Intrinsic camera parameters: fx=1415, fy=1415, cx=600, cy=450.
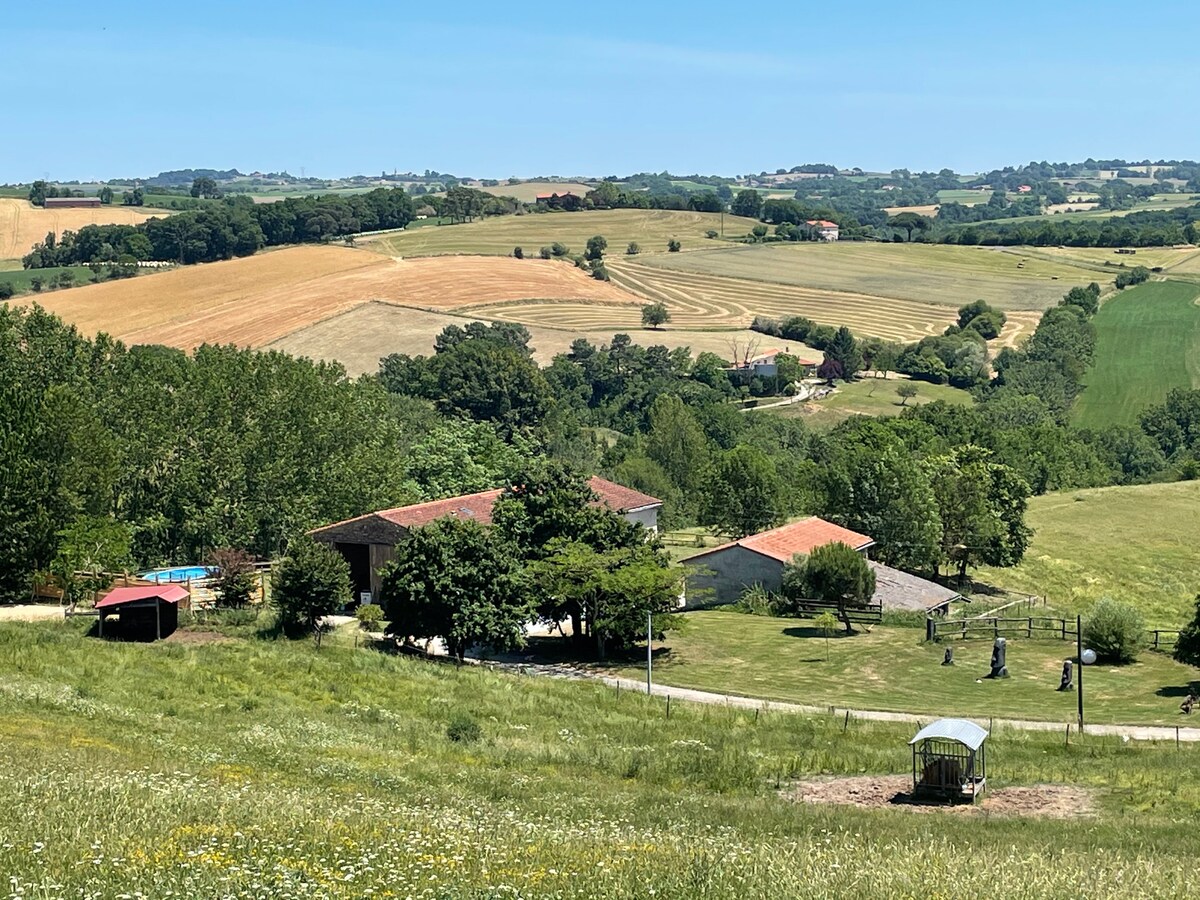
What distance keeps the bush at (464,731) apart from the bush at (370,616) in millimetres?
19612

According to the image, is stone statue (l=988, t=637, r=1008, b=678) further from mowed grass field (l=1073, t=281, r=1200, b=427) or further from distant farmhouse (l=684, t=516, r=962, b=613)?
Answer: mowed grass field (l=1073, t=281, r=1200, b=427)

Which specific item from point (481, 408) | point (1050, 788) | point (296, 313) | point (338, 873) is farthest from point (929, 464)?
→ point (296, 313)

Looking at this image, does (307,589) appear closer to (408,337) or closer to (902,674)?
(902,674)

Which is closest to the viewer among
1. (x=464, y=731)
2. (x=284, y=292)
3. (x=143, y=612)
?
(x=464, y=731)

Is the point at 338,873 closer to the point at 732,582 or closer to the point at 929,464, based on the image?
the point at 732,582

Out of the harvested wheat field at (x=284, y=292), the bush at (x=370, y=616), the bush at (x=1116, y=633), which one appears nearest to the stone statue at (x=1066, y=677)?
the bush at (x=1116, y=633)

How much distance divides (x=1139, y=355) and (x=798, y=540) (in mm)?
105970

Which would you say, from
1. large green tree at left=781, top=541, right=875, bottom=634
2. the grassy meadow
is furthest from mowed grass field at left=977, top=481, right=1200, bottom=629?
the grassy meadow

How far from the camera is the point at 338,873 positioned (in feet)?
45.9

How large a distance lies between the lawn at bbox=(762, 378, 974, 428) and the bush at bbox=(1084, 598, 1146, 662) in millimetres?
82800

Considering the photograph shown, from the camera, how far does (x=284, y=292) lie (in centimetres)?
16512

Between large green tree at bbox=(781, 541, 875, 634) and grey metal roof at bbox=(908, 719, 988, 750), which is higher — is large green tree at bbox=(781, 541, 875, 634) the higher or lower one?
the lower one

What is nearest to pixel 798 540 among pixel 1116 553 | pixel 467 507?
pixel 467 507

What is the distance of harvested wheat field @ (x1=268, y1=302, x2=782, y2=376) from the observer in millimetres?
145000
